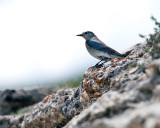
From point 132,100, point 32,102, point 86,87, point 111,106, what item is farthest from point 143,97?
point 32,102

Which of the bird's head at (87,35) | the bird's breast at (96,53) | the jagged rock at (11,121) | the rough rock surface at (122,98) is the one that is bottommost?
the rough rock surface at (122,98)

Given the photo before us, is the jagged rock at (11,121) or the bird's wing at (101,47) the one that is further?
the jagged rock at (11,121)

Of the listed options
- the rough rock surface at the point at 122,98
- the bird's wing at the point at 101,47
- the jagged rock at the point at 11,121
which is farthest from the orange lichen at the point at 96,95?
the jagged rock at the point at 11,121

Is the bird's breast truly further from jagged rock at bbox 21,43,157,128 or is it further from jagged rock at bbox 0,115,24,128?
jagged rock at bbox 0,115,24,128

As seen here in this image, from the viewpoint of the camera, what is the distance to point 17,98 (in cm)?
2020

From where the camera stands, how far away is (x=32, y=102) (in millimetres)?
20375

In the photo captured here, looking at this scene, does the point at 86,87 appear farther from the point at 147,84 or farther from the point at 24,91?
the point at 24,91

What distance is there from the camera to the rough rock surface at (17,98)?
19.9m

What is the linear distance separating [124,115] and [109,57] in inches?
294

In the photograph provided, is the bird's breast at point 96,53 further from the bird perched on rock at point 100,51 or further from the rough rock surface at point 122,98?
the rough rock surface at point 122,98

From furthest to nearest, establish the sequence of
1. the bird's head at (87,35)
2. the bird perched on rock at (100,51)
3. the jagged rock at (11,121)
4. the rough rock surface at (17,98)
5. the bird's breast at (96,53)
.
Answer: the rough rock surface at (17,98), the bird's head at (87,35), the jagged rock at (11,121), the bird's breast at (96,53), the bird perched on rock at (100,51)

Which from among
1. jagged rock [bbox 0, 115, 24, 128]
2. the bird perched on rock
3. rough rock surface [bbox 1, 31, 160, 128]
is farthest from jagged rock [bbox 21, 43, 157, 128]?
the bird perched on rock

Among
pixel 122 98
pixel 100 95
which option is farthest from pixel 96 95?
pixel 122 98

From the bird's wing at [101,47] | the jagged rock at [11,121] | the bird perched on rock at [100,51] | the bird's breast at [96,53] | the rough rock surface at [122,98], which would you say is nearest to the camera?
the rough rock surface at [122,98]
